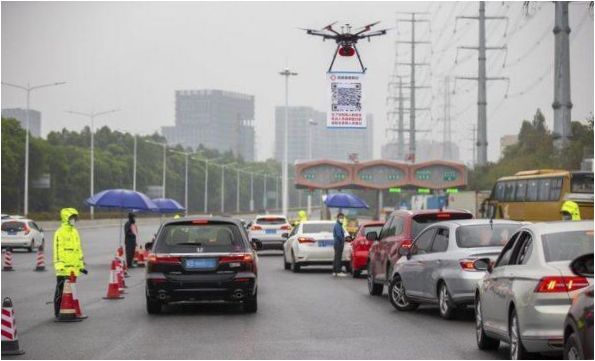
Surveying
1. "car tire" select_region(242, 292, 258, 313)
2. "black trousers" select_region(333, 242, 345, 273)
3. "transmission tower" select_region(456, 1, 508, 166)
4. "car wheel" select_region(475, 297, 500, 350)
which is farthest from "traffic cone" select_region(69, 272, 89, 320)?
"transmission tower" select_region(456, 1, 508, 166)

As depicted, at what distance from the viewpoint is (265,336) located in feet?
51.3

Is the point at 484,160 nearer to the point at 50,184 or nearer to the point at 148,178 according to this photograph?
the point at 50,184

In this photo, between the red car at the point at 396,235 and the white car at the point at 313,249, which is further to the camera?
the white car at the point at 313,249

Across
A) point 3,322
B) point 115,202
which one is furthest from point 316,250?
point 3,322

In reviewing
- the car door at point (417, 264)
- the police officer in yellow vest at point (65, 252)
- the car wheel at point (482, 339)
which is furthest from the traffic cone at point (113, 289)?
the car wheel at point (482, 339)

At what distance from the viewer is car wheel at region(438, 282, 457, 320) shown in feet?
57.7

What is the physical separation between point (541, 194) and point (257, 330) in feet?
108

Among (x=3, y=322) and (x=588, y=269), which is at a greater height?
(x=588, y=269)

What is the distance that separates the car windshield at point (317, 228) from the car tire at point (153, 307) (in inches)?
618

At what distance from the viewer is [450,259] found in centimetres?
1766

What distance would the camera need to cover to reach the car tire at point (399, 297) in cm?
1995

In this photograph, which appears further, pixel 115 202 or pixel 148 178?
pixel 148 178

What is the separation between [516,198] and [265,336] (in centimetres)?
3692

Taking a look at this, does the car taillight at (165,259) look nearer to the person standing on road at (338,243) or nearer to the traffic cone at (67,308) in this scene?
the traffic cone at (67,308)
